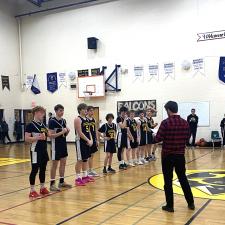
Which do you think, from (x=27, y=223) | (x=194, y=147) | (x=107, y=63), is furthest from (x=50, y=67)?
(x=27, y=223)

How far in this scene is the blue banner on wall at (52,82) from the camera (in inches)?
826

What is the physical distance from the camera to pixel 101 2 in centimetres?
1939

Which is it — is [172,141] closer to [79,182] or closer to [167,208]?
[167,208]

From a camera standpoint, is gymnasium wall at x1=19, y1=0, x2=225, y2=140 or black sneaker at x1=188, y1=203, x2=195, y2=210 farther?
gymnasium wall at x1=19, y1=0, x2=225, y2=140

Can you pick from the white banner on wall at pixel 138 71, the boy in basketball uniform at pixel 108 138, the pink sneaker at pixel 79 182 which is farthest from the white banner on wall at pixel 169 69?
the pink sneaker at pixel 79 182

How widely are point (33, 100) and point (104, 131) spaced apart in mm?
13524

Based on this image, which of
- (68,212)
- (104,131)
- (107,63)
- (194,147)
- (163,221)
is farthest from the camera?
(107,63)

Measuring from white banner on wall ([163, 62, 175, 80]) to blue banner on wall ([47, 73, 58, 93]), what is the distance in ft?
22.5

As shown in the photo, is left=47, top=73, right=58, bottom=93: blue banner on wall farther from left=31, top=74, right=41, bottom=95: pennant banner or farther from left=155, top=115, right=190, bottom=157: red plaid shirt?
left=155, top=115, right=190, bottom=157: red plaid shirt

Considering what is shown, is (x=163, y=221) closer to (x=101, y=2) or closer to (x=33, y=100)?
(x=101, y=2)

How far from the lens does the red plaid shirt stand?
5.23 metres

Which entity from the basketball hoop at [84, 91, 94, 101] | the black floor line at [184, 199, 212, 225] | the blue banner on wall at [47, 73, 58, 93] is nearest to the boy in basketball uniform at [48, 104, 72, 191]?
the black floor line at [184, 199, 212, 225]

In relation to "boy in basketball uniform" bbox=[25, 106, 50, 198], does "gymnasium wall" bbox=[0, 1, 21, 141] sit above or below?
above

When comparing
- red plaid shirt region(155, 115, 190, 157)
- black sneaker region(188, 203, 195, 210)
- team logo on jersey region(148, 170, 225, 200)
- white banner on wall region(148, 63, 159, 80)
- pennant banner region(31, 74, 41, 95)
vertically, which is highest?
white banner on wall region(148, 63, 159, 80)
